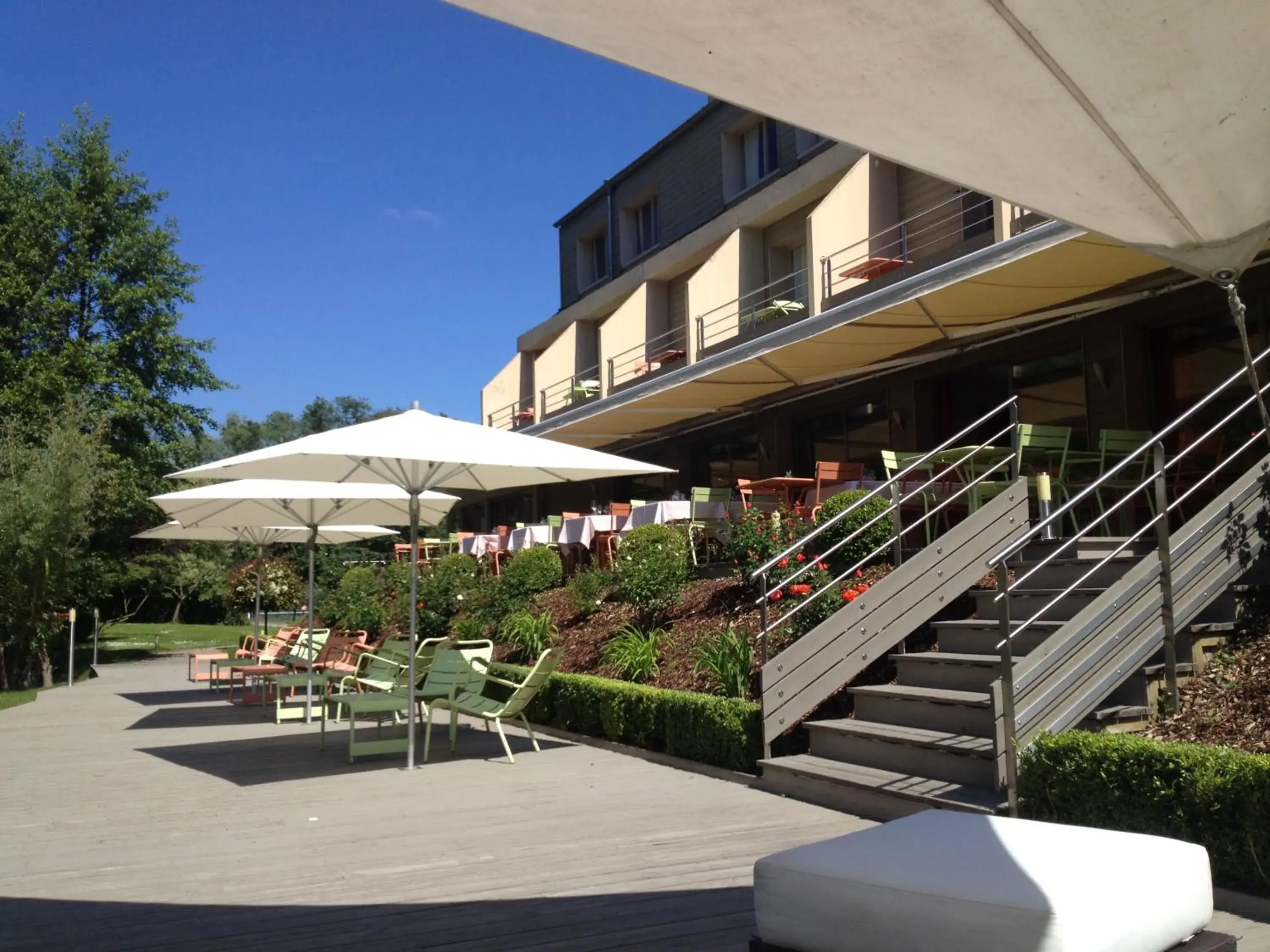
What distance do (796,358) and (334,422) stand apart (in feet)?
235

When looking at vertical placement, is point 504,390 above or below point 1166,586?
above

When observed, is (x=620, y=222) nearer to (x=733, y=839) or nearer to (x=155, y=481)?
(x=155, y=481)

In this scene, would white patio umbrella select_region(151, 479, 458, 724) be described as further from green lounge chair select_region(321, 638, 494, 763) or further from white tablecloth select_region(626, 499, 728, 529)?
white tablecloth select_region(626, 499, 728, 529)

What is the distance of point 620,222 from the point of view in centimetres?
2755

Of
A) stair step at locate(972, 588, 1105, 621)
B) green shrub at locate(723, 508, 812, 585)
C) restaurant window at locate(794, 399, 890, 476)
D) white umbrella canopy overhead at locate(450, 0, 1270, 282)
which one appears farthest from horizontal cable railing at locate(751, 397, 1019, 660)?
white umbrella canopy overhead at locate(450, 0, 1270, 282)

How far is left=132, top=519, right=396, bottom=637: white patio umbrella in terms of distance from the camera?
14586 mm

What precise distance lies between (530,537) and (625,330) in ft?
23.3

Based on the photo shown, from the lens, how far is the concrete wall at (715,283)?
63.1ft

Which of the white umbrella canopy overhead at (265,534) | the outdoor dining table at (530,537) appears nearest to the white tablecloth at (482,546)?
the outdoor dining table at (530,537)

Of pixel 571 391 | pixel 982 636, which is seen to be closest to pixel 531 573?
pixel 982 636

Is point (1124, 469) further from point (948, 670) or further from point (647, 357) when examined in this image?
point (647, 357)

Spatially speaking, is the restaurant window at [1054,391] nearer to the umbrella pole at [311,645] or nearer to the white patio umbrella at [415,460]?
the white patio umbrella at [415,460]

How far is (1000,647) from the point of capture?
5.75 meters

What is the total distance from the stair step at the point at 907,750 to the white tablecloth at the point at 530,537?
964 centimetres
